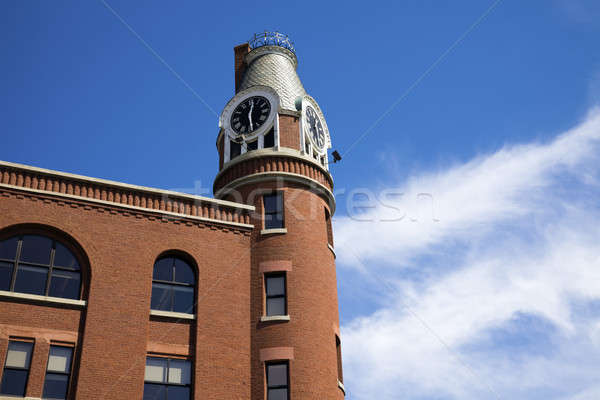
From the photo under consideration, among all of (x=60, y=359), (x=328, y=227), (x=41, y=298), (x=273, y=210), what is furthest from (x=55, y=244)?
(x=328, y=227)

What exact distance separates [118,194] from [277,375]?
1095 centimetres

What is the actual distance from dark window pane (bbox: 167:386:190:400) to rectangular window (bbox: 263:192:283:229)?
29.3 feet

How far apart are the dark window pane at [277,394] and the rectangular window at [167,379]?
3.44 m

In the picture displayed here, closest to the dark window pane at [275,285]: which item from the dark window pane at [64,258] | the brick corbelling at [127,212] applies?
the brick corbelling at [127,212]

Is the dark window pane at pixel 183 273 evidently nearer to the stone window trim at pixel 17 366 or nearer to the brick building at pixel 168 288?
the brick building at pixel 168 288

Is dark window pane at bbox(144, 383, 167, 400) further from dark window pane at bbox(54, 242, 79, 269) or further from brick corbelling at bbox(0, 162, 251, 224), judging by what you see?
brick corbelling at bbox(0, 162, 251, 224)

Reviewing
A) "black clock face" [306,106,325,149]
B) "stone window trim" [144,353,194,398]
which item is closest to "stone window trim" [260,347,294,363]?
"stone window trim" [144,353,194,398]

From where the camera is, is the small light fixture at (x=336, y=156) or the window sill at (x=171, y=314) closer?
the window sill at (x=171, y=314)

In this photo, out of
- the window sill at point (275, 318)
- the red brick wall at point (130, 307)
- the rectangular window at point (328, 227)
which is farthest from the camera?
the rectangular window at point (328, 227)

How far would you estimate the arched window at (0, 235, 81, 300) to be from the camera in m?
26.0

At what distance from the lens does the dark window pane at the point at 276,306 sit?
29.2m

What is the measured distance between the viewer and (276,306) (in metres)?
29.3

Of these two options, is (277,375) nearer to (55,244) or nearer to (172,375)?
(172,375)

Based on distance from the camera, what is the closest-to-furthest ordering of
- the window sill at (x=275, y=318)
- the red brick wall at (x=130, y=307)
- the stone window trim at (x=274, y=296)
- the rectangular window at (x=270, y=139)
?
the red brick wall at (x=130, y=307) < the window sill at (x=275, y=318) < the stone window trim at (x=274, y=296) < the rectangular window at (x=270, y=139)
